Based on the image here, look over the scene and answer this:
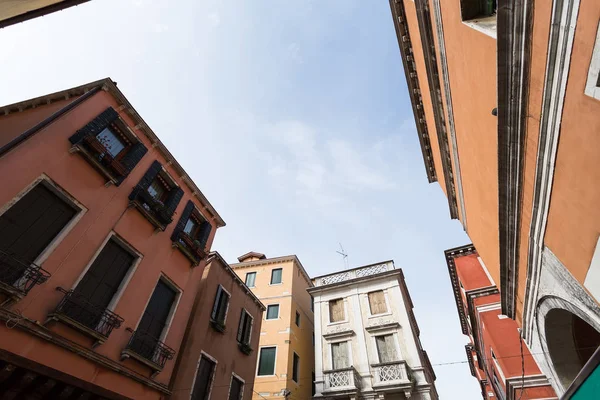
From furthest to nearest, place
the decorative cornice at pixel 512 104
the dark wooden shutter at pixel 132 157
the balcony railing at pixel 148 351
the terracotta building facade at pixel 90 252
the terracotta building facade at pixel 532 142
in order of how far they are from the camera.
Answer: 1. the dark wooden shutter at pixel 132 157
2. the balcony railing at pixel 148 351
3. the terracotta building facade at pixel 90 252
4. the decorative cornice at pixel 512 104
5. the terracotta building facade at pixel 532 142

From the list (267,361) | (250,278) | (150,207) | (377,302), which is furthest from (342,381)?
(150,207)

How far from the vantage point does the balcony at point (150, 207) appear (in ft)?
30.2

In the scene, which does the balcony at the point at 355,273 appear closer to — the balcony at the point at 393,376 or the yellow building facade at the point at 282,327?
the yellow building facade at the point at 282,327

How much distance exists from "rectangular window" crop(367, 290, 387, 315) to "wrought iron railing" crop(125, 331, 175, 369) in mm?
13991

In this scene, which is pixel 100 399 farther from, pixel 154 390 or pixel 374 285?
pixel 374 285

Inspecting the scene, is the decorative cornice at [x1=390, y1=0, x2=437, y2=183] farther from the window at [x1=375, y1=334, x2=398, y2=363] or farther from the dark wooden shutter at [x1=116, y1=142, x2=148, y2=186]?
the window at [x1=375, y1=334, x2=398, y2=363]

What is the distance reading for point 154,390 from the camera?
835 centimetres

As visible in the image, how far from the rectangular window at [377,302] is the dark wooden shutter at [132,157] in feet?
55.0

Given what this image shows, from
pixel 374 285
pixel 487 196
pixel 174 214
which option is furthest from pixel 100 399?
pixel 374 285

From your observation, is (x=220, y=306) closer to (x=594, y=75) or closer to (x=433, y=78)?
(x=433, y=78)

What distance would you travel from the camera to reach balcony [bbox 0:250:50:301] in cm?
564

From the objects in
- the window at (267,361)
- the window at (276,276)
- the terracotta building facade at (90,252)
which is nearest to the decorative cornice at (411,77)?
the terracotta building facade at (90,252)

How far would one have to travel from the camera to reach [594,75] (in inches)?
114

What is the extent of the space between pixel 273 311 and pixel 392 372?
9.13 meters
